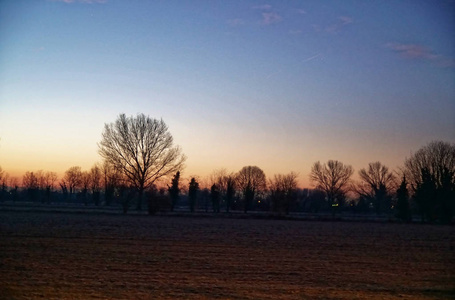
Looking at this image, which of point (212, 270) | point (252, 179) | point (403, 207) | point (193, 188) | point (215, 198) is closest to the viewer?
point (212, 270)

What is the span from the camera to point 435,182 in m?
70.6

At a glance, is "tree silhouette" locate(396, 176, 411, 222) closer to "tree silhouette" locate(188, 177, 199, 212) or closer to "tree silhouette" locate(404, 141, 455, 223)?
"tree silhouette" locate(404, 141, 455, 223)

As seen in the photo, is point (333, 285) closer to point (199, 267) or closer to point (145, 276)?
point (199, 267)

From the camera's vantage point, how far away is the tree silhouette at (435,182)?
63156 mm

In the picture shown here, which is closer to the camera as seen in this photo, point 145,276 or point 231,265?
point 145,276

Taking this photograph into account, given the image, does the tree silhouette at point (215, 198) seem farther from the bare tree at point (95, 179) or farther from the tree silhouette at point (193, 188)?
the bare tree at point (95, 179)

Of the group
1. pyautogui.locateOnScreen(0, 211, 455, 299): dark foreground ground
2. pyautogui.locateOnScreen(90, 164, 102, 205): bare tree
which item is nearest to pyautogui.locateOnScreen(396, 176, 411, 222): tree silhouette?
pyautogui.locateOnScreen(0, 211, 455, 299): dark foreground ground

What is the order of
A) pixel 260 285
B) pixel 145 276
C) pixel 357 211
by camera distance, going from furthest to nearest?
1. pixel 357 211
2. pixel 145 276
3. pixel 260 285

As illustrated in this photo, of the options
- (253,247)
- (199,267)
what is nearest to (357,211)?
(253,247)

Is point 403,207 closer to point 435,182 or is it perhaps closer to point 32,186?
point 435,182

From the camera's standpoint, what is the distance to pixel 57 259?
16156 mm

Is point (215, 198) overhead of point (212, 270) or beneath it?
overhead

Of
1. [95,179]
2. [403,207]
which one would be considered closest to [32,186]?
[95,179]

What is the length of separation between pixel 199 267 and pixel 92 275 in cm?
398
